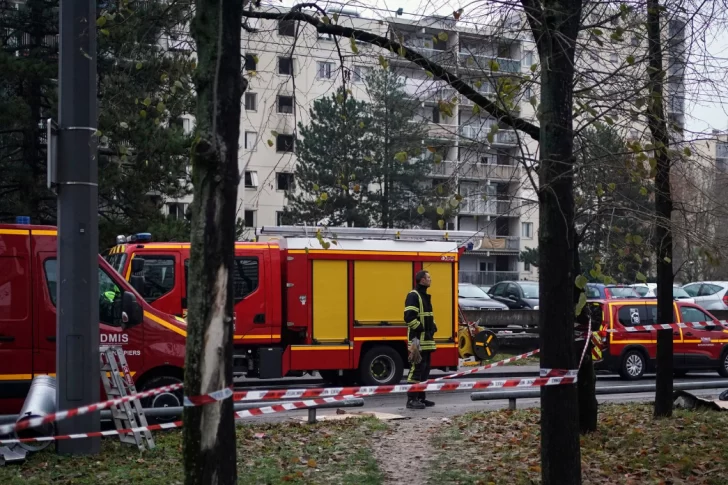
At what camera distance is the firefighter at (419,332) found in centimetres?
1373

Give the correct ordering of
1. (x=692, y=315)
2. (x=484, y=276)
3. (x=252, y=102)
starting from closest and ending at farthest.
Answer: (x=252, y=102)
(x=692, y=315)
(x=484, y=276)

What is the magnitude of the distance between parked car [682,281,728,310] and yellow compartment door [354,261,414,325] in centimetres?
2216

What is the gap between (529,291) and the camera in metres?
33.4

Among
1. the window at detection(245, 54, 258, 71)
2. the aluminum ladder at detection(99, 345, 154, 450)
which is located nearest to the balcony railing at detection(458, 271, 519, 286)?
the aluminum ladder at detection(99, 345, 154, 450)

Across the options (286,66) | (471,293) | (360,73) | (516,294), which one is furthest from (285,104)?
(516,294)

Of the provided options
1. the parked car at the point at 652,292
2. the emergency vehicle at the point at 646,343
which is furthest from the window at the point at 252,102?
the parked car at the point at 652,292

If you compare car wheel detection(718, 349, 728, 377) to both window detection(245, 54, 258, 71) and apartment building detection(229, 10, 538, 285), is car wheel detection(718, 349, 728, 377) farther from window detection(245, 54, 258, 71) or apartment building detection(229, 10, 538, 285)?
window detection(245, 54, 258, 71)

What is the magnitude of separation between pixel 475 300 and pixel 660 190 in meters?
21.4

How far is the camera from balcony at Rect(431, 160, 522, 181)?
29.5ft

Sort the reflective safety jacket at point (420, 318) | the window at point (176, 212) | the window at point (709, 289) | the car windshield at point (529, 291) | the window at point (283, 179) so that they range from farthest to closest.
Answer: the window at point (709, 289) < the car windshield at point (529, 291) < the window at point (176, 212) < the reflective safety jacket at point (420, 318) < the window at point (283, 179)

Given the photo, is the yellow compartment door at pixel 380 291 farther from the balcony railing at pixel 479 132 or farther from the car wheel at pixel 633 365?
the balcony railing at pixel 479 132

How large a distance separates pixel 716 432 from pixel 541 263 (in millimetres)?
4290

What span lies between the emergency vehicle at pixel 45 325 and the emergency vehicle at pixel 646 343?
35.7 ft

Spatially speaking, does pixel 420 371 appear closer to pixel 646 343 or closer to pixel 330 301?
pixel 330 301
